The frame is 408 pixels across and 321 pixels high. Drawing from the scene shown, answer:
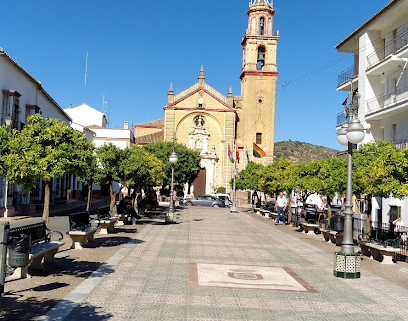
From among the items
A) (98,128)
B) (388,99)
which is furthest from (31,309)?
(98,128)

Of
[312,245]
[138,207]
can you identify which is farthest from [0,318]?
[138,207]

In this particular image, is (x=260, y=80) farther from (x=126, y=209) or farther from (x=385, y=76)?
(x=126, y=209)

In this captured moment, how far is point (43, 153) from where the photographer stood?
11.3 metres

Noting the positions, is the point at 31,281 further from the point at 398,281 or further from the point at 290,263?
the point at 398,281

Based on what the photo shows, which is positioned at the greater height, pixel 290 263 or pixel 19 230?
pixel 19 230

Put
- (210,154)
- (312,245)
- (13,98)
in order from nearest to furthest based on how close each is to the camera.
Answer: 1. (312,245)
2. (13,98)
3. (210,154)

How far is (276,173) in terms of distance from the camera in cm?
3253

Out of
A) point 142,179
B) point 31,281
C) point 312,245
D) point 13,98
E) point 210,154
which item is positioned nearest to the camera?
point 31,281

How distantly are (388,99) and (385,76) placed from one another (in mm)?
1303

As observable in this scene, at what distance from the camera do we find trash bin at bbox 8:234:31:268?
7899 mm

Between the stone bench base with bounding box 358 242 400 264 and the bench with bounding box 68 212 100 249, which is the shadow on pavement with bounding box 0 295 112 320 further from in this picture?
the stone bench base with bounding box 358 242 400 264

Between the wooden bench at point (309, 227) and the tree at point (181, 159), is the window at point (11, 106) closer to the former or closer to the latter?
the wooden bench at point (309, 227)

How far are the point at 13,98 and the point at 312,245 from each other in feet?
63.4

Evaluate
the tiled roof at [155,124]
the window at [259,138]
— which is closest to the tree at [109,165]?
the window at [259,138]
